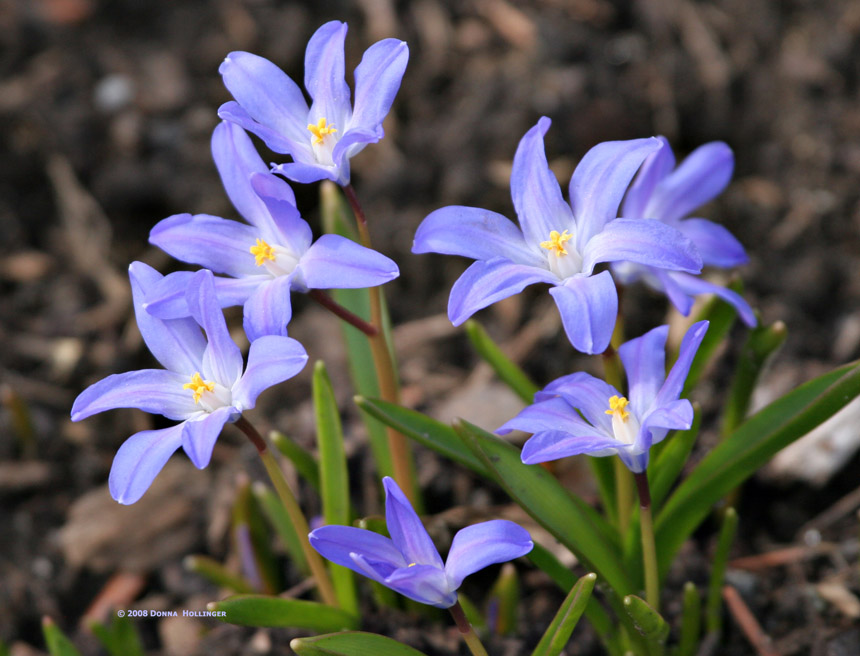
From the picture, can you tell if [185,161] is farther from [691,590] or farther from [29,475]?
[691,590]

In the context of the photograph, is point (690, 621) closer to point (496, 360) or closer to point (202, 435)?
point (496, 360)

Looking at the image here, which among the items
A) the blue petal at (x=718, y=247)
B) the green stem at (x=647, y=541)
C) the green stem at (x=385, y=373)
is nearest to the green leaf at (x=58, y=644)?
the green stem at (x=385, y=373)

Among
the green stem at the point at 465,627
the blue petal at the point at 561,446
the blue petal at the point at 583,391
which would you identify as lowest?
the green stem at the point at 465,627

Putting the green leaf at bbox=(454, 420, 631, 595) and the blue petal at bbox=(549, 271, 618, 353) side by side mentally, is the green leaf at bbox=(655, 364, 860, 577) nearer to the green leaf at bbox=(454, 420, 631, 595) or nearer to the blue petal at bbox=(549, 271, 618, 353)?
the green leaf at bbox=(454, 420, 631, 595)

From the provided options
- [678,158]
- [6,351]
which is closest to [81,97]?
[6,351]

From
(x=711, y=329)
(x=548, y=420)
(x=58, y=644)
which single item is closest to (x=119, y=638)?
(x=58, y=644)

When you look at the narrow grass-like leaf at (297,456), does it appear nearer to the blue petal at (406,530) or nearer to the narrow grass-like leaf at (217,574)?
the narrow grass-like leaf at (217,574)

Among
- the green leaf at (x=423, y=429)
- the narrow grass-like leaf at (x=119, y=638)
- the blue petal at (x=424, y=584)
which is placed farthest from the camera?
the narrow grass-like leaf at (x=119, y=638)
